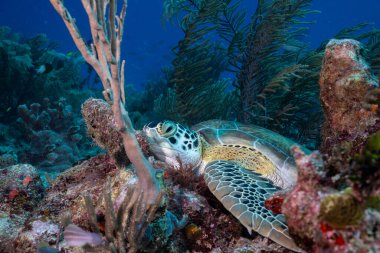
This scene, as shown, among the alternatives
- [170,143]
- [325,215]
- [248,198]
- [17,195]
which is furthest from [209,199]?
[17,195]

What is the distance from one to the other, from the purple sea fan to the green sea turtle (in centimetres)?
119

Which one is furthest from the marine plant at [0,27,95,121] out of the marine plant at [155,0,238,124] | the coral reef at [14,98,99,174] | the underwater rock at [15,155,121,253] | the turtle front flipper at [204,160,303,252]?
the turtle front flipper at [204,160,303,252]

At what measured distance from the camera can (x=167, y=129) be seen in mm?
3379

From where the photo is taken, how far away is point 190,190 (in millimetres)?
2588

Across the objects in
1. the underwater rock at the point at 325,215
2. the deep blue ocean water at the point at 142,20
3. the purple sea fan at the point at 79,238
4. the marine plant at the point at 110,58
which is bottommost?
the deep blue ocean water at the point at 142,20

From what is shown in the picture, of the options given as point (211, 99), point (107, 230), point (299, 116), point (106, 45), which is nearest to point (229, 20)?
point (211, 99)

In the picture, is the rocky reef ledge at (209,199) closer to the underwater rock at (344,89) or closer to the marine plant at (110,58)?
the underwater rock at (344,89)

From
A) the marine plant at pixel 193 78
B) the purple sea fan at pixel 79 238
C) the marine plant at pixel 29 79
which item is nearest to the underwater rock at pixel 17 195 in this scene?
the purple sea fan at pixel 79 238

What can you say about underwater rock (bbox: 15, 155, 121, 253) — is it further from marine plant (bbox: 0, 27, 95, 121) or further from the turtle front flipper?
marine plant (bbox: 0, 27, 95, 121)

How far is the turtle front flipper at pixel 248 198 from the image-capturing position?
1948mm

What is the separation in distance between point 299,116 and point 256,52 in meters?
1.47

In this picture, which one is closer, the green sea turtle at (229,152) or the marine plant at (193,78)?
the green sea turtle at (229,152)

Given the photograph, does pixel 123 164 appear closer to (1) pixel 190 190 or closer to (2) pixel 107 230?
(1) pixel 190 190

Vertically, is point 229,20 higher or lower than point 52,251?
higher
